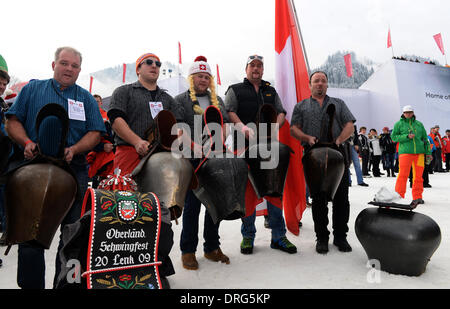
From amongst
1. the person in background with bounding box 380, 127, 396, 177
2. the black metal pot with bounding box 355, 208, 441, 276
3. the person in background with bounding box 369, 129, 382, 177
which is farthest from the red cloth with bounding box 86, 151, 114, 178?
the person in background with bounding box 380, 127, 396, 177

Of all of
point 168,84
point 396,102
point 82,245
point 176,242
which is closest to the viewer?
point 82,245

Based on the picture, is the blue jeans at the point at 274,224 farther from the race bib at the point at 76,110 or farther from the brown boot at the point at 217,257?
the race bib at the point at 76,110

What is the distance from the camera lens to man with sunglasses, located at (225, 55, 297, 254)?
117 inches

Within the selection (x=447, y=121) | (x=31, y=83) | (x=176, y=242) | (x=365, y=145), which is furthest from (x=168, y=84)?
(x=447, y=121)

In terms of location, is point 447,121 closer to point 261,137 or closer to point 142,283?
point 261,137

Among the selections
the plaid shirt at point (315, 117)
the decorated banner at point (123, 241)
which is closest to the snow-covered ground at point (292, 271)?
the decorated banner at point (123, 241)

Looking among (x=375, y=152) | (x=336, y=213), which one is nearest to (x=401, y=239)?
(x=336, y=213)

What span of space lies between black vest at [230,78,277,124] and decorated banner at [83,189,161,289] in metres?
1.70

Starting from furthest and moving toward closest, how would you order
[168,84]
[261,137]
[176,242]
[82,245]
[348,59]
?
1. [348,59]
2. [168,84]
3. [176,242]
4. [261,137]
5. [82,245]

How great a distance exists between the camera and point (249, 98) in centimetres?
301

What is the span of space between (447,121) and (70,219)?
2122 centimetres

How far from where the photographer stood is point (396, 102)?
17.2 metres

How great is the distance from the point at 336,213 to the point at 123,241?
7.80 ft

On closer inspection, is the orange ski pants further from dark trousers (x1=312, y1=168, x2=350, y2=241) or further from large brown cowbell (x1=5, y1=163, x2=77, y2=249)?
large brown cowbell (x1=5, y1=163, x2=77, y2=249)
